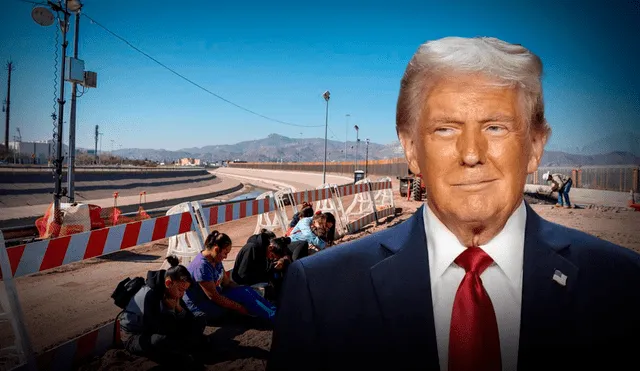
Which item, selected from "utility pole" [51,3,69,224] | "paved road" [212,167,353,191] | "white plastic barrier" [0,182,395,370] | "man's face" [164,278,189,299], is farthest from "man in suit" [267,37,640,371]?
"paved road" [212,167,353,191]

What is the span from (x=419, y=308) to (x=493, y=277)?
0.26m

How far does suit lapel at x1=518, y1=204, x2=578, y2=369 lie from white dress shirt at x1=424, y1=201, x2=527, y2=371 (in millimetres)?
27

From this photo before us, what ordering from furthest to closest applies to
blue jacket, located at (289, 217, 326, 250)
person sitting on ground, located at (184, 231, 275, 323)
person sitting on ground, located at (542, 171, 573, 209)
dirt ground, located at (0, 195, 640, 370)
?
person sitting on ground, located at (542, 171, 573, 209), blue jacket, located at (289, 217, 326, 250), person sitting on ground, located at (184, 231, 275, 323), dirt ground, located at (0, 195, 640, 370)

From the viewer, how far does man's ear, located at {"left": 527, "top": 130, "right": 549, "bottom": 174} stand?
3.95 feet

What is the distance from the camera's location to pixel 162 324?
13.4 feet

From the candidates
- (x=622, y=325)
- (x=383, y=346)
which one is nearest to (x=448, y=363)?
(x=383, y=346)

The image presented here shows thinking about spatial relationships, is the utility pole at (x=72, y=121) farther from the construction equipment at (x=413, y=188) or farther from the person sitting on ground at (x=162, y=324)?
the construction equipment at (x=413, y=188)

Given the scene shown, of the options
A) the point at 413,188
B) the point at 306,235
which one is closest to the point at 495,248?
the point at 306,235

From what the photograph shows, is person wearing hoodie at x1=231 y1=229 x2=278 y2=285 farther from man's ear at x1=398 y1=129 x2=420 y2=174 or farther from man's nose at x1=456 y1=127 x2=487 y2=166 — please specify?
man's nose at x1=456 y1=127 x2=487 y2=166

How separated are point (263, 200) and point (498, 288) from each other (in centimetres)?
774

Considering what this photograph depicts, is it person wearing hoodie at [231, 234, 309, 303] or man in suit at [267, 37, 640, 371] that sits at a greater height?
man in suit at [267, 37, 640, 371]

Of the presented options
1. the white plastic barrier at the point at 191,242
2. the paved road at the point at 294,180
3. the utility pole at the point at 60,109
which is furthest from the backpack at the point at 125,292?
the paved road at the point at 294,180

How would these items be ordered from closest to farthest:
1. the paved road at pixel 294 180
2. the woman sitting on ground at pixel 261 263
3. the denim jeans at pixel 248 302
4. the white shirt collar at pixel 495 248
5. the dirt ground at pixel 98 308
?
1. the white shirt collar at pixel 495 248
2. the dirt ground at pixel 98 308
3. the denim jeans at pixel 248 302
4. the woman sitting on ground at pixel 261 263
5. the paved road at pixel 294 180

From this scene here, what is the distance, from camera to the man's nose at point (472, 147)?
3.41 feet
